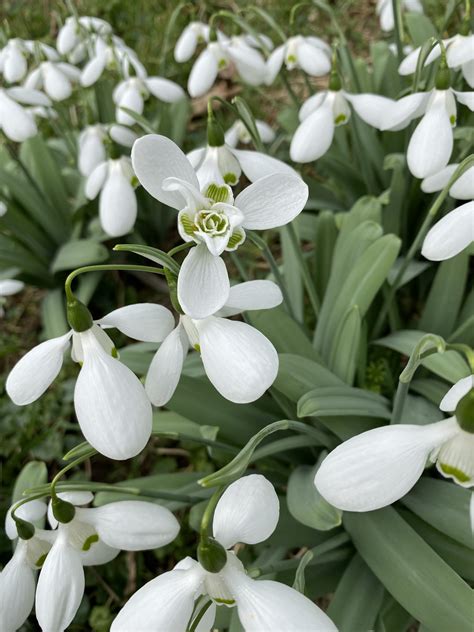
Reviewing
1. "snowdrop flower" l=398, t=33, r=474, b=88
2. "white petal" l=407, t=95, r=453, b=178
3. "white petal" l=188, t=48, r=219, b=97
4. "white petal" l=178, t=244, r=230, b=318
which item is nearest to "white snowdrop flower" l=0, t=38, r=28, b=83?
"white petal" l=188, t=48, r=219, b=97

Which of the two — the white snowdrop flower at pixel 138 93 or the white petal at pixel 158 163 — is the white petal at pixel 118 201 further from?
the white petal at pixel 158 163

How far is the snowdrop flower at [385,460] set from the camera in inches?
22.0

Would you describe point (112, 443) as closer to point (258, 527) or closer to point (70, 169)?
point (258, 527)

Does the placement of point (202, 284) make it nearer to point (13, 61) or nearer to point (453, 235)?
point (453, 235)

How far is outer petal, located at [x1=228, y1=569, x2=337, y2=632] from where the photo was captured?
557 millimetres

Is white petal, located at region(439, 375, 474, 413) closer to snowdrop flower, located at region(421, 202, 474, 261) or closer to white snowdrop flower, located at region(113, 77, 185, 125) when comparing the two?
snowdrop flower, located at region(421, 202, 474, 261)

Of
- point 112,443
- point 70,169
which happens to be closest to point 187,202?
point 112,443

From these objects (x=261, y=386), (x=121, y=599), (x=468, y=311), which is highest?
(x=261, y=386)

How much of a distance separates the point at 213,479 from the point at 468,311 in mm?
892

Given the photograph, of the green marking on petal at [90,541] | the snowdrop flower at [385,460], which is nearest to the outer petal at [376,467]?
the snowdrop flower at [385,460]

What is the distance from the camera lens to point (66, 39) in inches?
75.2

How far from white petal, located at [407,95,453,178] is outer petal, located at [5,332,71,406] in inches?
22.5

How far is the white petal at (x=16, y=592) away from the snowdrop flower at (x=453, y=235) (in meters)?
0.60

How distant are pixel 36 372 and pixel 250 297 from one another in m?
0.25
